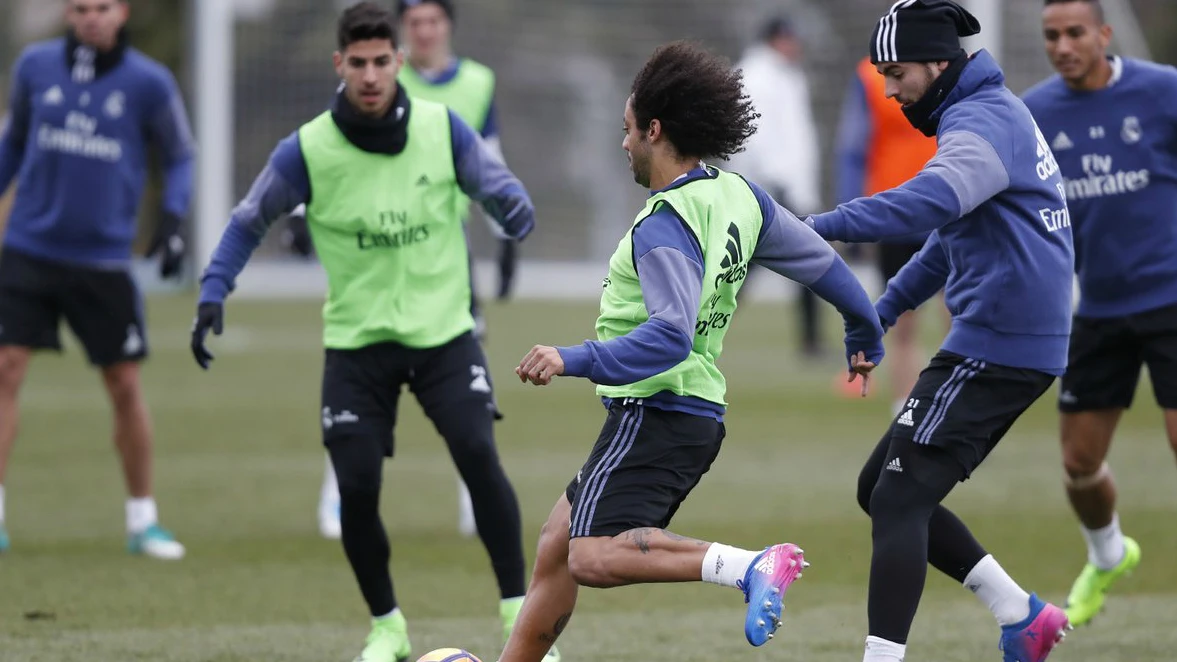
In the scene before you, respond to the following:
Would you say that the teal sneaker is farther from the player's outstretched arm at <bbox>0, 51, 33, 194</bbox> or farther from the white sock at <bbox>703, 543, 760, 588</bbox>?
the white sock at <bbox>703, 543, 760, 588</bbox>

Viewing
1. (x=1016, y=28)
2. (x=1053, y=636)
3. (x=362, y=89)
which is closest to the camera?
(x=1053, y=636)

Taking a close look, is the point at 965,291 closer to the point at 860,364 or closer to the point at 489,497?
the point at 860,364

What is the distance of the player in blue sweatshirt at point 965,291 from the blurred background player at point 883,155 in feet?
19.2

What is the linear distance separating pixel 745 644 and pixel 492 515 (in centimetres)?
103

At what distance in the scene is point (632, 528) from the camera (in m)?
4.82

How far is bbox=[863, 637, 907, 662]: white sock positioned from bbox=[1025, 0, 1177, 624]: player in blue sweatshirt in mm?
1984

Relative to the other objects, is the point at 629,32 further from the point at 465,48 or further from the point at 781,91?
the point at 781,91

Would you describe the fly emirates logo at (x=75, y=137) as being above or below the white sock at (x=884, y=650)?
above

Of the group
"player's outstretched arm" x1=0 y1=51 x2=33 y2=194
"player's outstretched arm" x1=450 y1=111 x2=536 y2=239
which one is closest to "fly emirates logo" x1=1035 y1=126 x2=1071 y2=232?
"player's outstretched arm" x1=450 y1=111 x2=536 y2=239

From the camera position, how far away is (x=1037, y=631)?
17.9 ft

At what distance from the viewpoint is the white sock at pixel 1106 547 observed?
6.80 metres

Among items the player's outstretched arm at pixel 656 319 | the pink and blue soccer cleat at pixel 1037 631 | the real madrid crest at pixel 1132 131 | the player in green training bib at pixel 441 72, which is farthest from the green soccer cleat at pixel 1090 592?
the player in green training bib at pixel 441 72

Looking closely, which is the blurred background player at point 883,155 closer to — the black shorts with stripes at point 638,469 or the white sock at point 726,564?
the black shorts with stripes at point 638,469

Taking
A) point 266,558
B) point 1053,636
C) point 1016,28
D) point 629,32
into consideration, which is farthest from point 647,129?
point 629,32
